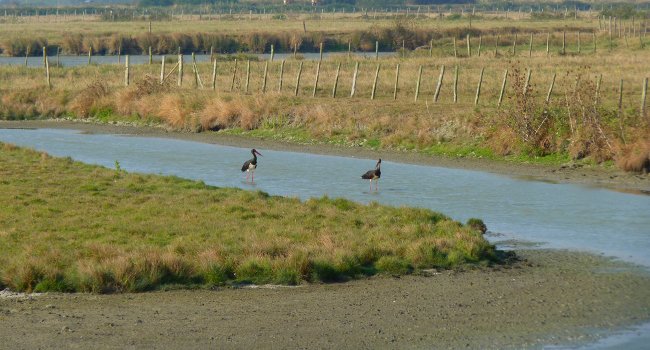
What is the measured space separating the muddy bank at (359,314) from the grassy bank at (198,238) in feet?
1.41

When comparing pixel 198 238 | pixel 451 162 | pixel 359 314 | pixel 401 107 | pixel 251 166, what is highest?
pixel 359 314

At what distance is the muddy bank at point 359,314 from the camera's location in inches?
491

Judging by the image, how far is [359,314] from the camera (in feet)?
45.0

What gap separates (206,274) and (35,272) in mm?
2336

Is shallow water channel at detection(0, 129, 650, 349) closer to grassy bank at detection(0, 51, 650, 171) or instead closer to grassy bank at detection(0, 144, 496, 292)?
grassy bank at detection(0, 144, 496, 292)

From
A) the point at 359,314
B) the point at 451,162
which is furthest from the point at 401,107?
the point at 359,314

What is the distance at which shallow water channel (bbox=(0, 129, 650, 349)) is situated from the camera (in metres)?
19.4

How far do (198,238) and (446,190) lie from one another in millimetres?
9649

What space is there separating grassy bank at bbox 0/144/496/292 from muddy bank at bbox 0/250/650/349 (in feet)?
1.41

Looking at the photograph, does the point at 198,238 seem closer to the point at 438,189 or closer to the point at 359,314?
the point at 359,314

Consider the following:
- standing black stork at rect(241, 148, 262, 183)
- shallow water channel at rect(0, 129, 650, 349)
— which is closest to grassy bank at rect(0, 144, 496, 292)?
shallow water channel at rect(0, 129, 650, 349)

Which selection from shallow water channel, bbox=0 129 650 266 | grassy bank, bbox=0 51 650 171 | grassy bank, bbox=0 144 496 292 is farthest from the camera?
grassy bank, bbox=0 51 650 171

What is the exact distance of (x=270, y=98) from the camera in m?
40.1

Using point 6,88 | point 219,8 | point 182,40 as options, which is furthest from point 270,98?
point 219,8
